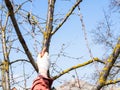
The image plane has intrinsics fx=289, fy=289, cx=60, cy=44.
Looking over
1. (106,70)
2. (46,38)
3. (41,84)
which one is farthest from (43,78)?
(46,38)

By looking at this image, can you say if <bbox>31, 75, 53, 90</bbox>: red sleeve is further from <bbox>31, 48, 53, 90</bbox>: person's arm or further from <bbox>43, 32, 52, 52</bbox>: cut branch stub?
<bbox>43, 32, 52, 52</bbox>: cut branch stub

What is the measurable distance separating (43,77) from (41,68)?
0.27 feet

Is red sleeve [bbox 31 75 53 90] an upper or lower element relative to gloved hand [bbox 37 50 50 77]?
lower

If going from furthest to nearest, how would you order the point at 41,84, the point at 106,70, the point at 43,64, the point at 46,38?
1. the point at 46,38
2. the point at 106,70
3. the point at 43,64
4. the point at 41,84

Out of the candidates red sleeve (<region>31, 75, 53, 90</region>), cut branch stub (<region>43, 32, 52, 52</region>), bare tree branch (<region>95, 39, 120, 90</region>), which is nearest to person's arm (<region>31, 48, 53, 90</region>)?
red sleeve (<region>31, 75, 53, 90</region>)

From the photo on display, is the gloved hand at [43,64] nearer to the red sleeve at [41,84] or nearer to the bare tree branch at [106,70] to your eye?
the red sleeve at [41,84]

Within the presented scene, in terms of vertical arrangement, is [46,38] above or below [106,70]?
above

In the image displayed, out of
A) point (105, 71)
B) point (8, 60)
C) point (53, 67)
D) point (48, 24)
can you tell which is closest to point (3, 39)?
point (8, 60)

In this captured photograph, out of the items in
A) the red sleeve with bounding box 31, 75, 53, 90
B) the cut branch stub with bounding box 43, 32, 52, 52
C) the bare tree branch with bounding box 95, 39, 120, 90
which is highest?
the cut branch stub with bounding box 43, 32, 52, 52

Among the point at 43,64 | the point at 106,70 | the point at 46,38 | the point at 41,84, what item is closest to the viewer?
the point at 41,84

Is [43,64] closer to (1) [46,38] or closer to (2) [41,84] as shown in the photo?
(2) [41,84]

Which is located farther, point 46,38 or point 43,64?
point 46,38

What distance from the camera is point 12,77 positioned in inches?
338

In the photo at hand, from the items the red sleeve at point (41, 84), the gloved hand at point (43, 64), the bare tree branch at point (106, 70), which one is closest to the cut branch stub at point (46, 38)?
the bare tree branch at point (106, 70)
